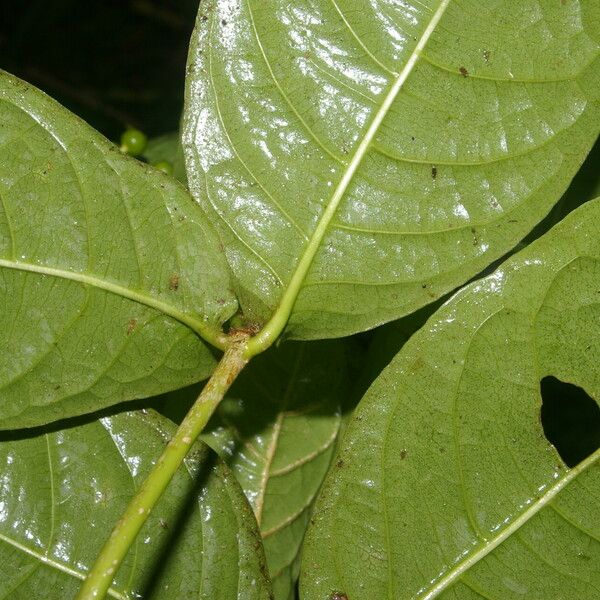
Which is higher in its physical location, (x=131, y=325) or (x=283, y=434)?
(x=131, y=325)

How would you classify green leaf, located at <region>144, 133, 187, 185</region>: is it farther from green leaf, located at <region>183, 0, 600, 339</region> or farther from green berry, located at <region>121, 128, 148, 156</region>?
green leaf, located at <region>183, 0, 600, 339</region>

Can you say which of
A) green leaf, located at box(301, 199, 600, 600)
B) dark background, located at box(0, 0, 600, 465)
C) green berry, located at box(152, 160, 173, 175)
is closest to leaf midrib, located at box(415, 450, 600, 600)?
green leaf, located at box(301, 199, 600, 600)

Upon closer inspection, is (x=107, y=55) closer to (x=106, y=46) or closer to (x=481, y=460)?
(x=106, y=46)

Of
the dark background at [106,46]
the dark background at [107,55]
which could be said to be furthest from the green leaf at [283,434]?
the dark background at [106,46]

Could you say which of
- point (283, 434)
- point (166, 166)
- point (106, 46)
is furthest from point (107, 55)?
point (283, 434)

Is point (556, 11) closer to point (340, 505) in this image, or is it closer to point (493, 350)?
point (493, 350)

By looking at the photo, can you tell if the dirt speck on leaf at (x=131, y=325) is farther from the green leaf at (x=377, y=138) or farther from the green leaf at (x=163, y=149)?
the green leaf at (x=163, y=149)

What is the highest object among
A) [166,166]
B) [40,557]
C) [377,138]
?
[377,138]
